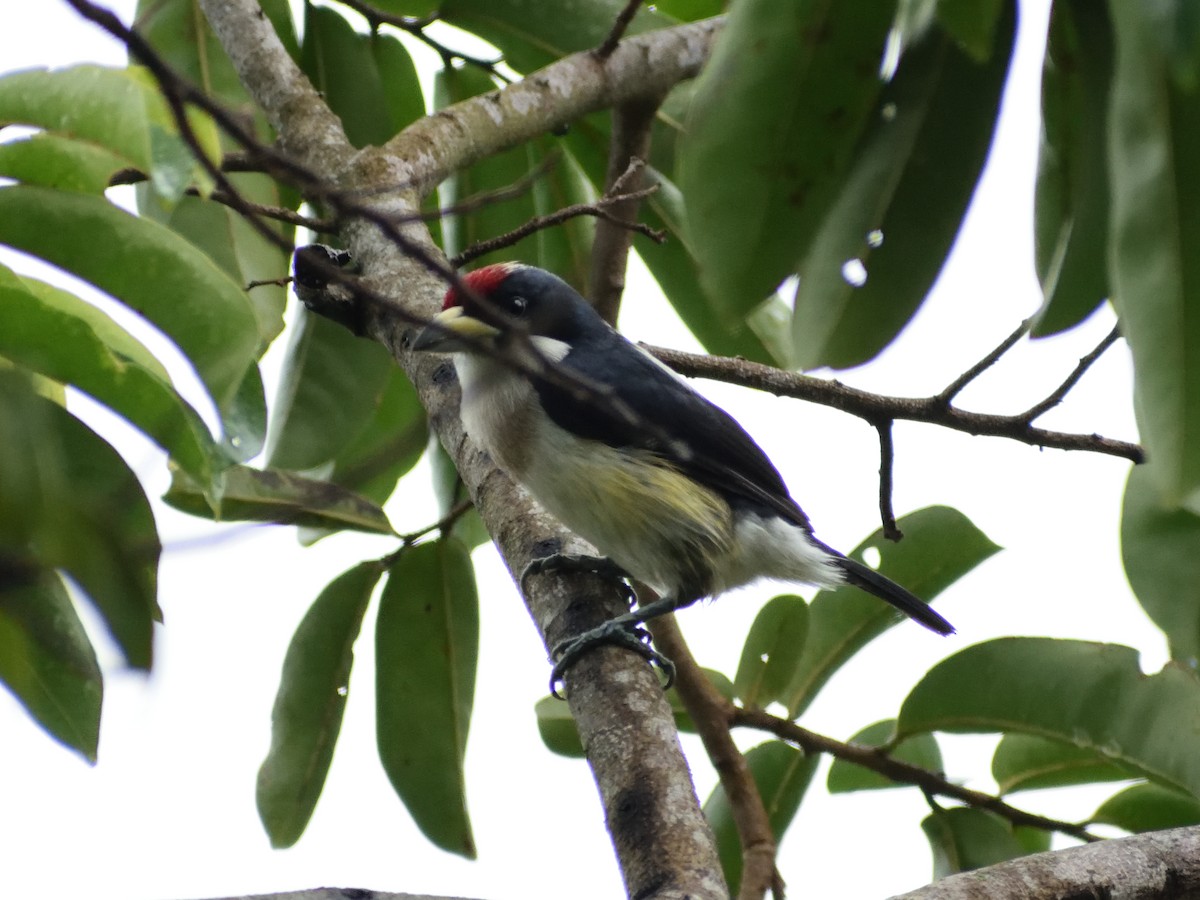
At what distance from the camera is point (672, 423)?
3096 millimetres

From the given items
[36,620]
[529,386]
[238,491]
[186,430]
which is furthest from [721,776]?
[36,620]

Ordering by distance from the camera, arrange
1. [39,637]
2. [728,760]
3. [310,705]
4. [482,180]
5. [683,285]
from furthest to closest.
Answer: [482,180], [683,285], [310,705], [728,760], [39,637]

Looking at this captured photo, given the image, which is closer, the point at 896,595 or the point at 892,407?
the point at 892,407

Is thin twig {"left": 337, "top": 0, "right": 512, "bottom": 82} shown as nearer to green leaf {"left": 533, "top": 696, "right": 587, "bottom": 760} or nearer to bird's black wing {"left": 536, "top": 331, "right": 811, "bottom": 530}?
bird's black wing {"left": 536, "top": 331, "right": 811, "bottom": 530}

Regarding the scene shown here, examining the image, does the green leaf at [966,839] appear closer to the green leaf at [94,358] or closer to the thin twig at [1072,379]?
the thin twig at [1072,379]

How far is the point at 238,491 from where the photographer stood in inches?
110

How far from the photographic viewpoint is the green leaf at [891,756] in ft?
9.73

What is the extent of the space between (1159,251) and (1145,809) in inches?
80.8

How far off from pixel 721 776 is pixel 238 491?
124 centimetres

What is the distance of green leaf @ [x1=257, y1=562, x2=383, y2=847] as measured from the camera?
3.00 metres

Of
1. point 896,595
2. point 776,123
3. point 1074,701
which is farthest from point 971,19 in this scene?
point 896,595

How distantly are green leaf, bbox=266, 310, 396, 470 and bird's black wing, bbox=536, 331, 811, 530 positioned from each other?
0.53 metres

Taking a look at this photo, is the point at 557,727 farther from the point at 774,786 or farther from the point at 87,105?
the point at 87,105

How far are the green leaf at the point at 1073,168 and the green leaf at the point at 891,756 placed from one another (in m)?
1.64
